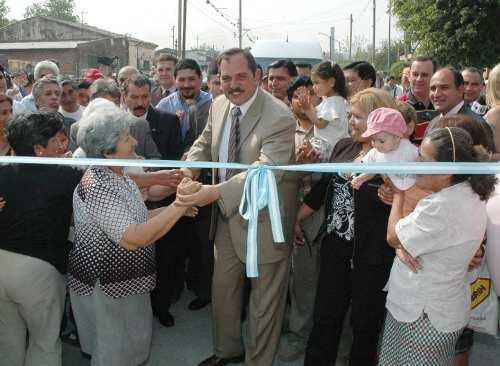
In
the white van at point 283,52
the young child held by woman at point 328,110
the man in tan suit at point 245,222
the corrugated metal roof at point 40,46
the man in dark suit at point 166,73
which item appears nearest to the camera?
the man in tan suit at point 245,222

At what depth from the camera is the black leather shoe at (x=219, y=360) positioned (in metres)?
3.35

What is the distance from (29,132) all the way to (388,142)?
6.43 ft

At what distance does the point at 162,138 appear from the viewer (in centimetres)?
429

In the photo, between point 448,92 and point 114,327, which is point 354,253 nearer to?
point 114,327

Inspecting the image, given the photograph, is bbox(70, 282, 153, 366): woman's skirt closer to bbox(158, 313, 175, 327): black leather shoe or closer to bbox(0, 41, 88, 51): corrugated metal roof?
bbox(158, 313, 175, 327): black leather shoe

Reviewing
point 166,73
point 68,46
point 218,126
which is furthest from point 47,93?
point 68,46

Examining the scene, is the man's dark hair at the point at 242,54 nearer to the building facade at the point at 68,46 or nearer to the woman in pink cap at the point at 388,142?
the woman in pink cap at the point at 388,142

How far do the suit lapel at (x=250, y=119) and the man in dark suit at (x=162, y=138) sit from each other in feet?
4.68

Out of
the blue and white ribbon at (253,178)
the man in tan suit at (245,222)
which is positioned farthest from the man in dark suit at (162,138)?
the blue and white ribbon at (253,178)

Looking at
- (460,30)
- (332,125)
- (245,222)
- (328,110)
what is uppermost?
(460,30)

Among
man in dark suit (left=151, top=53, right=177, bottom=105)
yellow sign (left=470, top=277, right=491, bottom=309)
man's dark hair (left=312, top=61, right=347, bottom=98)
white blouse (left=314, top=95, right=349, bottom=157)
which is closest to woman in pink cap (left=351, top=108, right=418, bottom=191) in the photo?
yellow sign (left=470, top=277, right=491, bottom=309)

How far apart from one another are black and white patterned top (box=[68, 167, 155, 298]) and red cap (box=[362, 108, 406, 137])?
4.27 feet

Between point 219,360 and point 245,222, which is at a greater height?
point 245,222

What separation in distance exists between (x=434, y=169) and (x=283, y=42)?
44.5 ft
